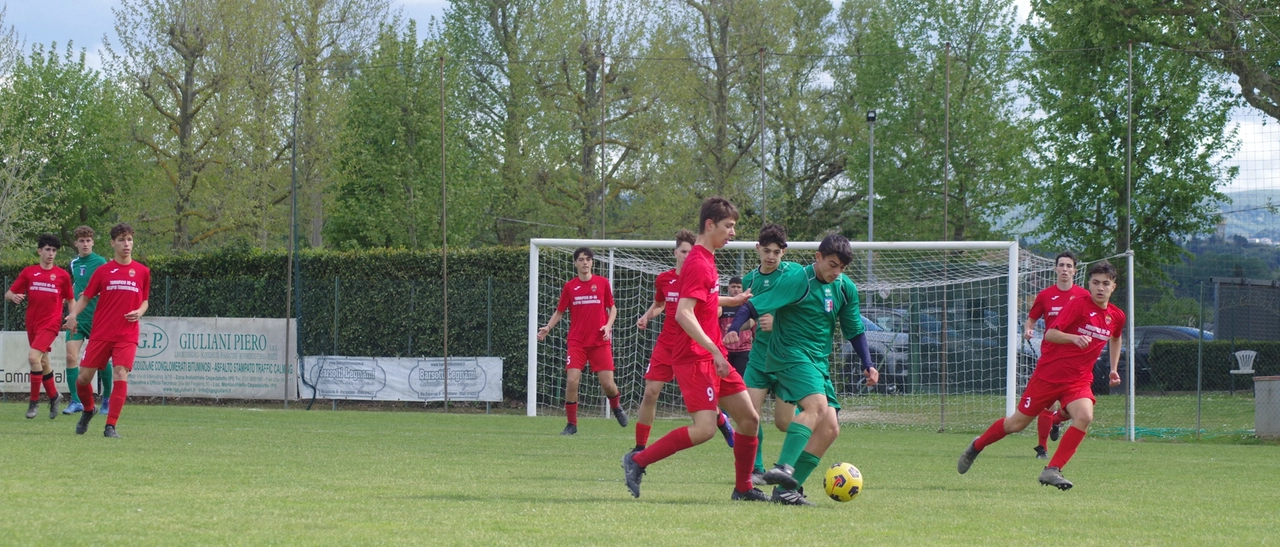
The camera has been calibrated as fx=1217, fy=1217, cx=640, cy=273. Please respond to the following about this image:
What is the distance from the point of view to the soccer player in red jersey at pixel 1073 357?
8.97 meters

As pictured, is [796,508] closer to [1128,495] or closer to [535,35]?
[1128,495]

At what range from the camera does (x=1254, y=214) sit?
67.5ft

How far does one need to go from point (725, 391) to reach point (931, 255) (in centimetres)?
1391

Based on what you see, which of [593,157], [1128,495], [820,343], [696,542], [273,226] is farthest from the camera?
[593,157]

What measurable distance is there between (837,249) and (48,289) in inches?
412

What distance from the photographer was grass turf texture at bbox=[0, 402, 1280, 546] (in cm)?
532

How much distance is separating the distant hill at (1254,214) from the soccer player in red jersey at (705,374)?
48.1 feet

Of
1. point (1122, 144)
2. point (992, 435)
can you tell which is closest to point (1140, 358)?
point (1122, 144)

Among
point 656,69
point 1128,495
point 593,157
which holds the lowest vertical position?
point 1128,495

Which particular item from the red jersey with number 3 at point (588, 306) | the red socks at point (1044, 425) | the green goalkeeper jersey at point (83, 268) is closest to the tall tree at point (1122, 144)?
the red socks at point (1044, 425)

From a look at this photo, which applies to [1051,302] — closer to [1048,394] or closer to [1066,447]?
[1048,394]

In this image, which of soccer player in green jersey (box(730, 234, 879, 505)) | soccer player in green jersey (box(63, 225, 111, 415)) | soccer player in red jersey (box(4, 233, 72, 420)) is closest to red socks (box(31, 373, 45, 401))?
soccer player in red jersey (box(4, 233, 72, 420))

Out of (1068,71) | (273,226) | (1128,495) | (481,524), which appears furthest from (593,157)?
(481,524)

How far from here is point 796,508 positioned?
6582mm
